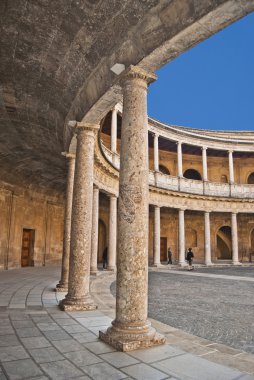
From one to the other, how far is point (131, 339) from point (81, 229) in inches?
123

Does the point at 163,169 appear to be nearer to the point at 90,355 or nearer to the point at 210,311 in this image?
the point at 210,311

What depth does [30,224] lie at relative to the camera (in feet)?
61.7

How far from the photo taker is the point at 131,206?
14.9 feet

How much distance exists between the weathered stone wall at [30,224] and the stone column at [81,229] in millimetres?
10256

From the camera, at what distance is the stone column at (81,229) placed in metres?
6.59

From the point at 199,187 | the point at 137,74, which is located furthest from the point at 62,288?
the point at 199,187

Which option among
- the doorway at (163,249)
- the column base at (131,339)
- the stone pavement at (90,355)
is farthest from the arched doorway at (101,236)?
the column base at (131,339)

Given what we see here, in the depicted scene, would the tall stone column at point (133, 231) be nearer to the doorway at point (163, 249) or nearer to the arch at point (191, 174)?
the doorway at point (163, 249)

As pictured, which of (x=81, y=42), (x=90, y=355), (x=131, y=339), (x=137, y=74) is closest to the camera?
(x=90, y=355)

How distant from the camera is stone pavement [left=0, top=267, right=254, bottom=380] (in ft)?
10.8

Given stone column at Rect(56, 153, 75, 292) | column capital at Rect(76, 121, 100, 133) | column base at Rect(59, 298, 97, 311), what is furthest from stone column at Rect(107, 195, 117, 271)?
column capital at Rect(76, 121, 100, 133)

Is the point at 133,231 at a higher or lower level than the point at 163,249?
higher

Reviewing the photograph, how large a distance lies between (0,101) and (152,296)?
22.6 feet

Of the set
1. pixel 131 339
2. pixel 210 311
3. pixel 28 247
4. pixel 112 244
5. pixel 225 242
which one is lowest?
pixel 210 311
